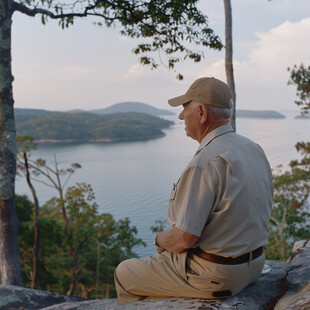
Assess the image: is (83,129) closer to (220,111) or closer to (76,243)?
(76,243)

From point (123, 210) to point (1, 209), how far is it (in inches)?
1584

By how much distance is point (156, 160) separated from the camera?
234ft

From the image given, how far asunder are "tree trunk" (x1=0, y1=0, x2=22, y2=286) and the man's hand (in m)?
3.59

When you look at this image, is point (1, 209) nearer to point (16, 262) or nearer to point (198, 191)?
point (16, 262)

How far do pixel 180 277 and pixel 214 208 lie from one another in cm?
55

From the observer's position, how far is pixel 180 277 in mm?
2336

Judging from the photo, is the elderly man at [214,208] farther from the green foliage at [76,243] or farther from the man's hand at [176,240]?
the green foliage at [76,243]

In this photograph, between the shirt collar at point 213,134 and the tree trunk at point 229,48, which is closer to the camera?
the shirt collar at point 213,134

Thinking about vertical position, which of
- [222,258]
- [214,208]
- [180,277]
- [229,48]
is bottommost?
[180,277]

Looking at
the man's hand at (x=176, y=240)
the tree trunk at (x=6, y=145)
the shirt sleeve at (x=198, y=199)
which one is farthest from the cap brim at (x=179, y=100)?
the tree trunk at (x=6, y=145)

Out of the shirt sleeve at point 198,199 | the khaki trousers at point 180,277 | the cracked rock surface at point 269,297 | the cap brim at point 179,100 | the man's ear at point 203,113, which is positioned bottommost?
the cracked rock surface at point 269,297

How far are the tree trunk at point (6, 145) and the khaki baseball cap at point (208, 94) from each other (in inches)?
146

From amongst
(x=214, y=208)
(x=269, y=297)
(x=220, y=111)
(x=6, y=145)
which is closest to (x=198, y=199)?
(x=214, y=208)

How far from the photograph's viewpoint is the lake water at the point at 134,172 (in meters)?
44.4
